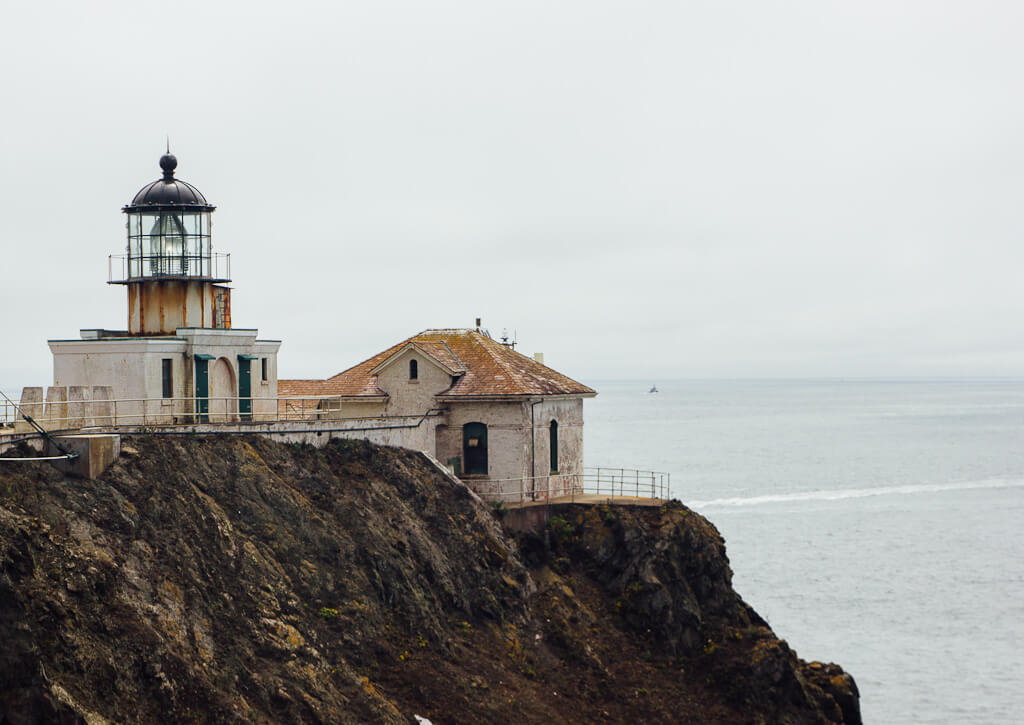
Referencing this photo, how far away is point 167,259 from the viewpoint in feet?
106

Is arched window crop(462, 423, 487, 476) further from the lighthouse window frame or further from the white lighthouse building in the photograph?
the lighthouse window frame

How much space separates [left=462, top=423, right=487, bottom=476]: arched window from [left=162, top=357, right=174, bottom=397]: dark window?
8682 millimetres

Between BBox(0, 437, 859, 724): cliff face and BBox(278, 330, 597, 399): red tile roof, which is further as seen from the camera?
BBox(278, 330, 597, 399): red tile roof

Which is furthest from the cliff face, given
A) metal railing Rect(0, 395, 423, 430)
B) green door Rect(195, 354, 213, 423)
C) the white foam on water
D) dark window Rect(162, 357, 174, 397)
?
the white foam on water

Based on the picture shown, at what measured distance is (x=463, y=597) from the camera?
29219 mm

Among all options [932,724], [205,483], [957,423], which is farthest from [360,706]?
[957,423]

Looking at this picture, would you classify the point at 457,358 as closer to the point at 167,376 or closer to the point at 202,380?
the point at 202,380

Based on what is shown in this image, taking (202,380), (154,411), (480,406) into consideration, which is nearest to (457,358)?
(480,406)

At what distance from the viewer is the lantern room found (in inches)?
1267

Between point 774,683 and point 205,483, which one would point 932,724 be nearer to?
point 774,683

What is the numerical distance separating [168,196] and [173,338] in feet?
12.6

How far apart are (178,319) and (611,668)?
551 inches

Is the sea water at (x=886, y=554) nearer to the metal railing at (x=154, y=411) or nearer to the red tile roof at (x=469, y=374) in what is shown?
the red tile roof at (x=469, y=374)

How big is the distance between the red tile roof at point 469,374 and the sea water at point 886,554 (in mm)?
17661
